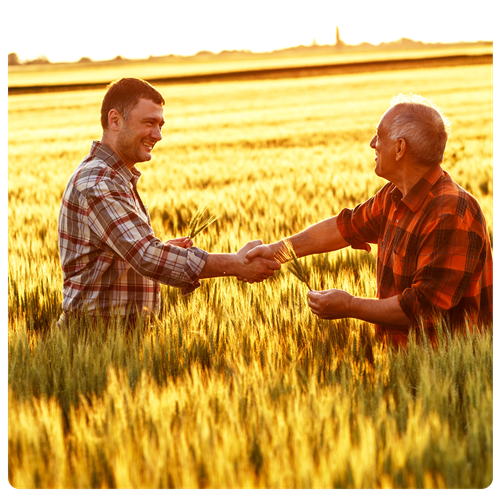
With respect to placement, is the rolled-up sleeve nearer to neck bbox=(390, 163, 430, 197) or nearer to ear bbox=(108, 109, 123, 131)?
ear bbox=(108, 109, 123, 131)

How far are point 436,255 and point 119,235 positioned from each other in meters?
1.35

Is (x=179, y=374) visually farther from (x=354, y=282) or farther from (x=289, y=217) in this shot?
(x=289, y=217)

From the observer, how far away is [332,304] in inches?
99.5

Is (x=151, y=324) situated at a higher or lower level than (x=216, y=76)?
lower

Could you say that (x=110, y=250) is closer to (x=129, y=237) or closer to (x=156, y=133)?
(x=129, y=237)

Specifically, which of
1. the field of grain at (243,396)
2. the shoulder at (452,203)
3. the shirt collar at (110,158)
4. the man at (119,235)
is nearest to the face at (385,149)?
the shoulder at (452,203)

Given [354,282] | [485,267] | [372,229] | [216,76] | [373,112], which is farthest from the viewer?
[373,112]

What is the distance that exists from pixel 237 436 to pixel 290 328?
0.89 meters

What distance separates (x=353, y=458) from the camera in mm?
1662

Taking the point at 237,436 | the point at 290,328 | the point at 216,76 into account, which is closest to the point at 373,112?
the point at 216,76

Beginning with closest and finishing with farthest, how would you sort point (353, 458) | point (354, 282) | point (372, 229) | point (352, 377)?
point (353, 458) → point (352, 377) → point (372, 229) → point (354, 282)

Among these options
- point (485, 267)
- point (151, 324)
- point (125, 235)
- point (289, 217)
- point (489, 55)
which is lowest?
point (151, 324)

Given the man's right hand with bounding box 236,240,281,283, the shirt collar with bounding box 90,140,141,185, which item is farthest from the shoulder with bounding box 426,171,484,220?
the shirt collar with bounding box 90,140,141,185

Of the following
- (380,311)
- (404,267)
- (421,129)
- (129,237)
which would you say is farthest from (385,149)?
(129,237)
